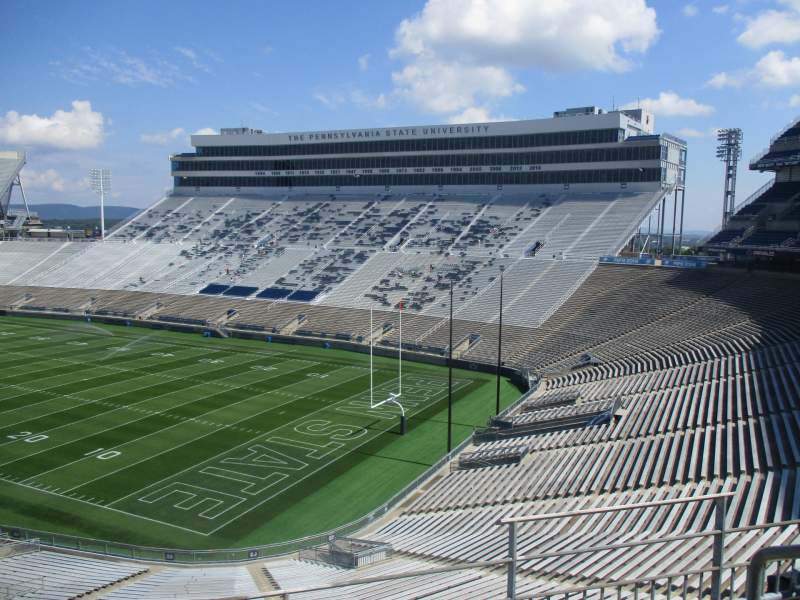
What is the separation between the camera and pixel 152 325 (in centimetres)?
5100

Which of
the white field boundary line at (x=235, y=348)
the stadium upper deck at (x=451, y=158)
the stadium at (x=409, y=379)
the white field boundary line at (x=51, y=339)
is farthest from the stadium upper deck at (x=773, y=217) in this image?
the white field boundary line at (x=51, y=339)

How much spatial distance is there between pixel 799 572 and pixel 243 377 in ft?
107

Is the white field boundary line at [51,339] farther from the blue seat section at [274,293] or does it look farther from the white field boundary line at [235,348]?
the blue seat section at [274,293]

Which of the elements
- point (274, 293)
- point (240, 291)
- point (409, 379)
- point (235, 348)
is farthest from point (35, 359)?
point (409, 379)

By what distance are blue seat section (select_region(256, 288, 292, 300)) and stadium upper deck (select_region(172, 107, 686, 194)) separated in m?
20.3

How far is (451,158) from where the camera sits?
64.6 meters

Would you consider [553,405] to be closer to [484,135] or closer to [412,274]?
[412,274]

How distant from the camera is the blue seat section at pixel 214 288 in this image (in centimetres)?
5569

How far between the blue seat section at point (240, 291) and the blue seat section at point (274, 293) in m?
0.96

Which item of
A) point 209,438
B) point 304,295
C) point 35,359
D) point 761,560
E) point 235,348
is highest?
point 761,560

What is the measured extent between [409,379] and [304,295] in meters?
18.9

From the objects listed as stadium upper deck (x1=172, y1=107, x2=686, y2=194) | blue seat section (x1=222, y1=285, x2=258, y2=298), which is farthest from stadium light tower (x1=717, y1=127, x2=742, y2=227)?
blue seat section (x1=222, y1=285, x2=258, y2=298)

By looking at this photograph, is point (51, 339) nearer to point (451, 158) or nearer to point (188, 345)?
point (188, 345)

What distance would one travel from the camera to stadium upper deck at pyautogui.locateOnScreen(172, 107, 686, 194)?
5675cm
